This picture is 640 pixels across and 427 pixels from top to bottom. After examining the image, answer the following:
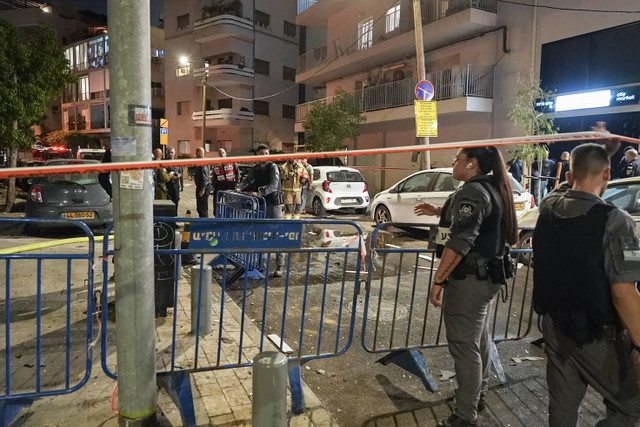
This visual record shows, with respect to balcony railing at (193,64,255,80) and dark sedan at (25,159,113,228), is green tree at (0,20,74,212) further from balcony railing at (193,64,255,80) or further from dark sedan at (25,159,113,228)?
balcony railing at (193,64,255,80)

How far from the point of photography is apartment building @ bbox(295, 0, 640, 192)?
44.1ft

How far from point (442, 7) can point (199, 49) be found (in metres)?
24.6

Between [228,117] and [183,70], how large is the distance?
725 centimetres

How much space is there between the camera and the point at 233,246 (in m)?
3.06

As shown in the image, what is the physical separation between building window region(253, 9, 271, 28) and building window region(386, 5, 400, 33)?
58.3 ft

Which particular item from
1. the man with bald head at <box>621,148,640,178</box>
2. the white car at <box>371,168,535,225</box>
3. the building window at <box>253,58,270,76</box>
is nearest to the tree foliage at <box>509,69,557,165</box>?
the man with bald head at <box>621,148,640,178</box>

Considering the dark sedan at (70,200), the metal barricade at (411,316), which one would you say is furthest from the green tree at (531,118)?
the dark sedan at (70,200)

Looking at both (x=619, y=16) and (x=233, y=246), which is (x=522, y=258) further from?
(x=619, y=16)

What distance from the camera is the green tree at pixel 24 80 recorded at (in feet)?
38.6

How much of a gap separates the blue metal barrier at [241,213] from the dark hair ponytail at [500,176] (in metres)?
3.44

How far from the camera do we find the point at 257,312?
531 cm

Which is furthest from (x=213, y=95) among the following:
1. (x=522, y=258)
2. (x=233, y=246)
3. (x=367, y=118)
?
(x=233, y=246)

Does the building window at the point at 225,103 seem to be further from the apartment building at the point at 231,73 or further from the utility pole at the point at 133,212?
the utility pole at the point at 133,212

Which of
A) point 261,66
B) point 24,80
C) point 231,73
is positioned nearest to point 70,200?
point 24,80
